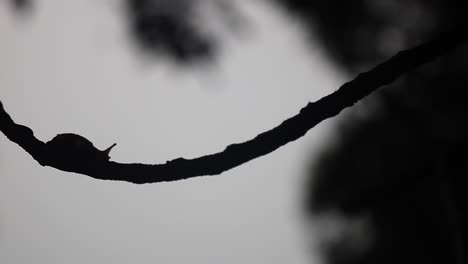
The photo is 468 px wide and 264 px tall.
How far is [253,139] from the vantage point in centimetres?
35

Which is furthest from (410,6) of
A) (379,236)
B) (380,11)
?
(379,236)

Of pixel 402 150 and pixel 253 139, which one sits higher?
pixel 402 150

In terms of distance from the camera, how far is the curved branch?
0.34 meters

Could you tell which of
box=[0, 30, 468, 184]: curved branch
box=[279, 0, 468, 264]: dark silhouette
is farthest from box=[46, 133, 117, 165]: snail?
box=[279, 0, 468, 264]: dark silhouette

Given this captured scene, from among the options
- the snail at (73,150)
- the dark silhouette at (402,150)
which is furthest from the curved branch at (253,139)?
the dark silhouette at (402,150)

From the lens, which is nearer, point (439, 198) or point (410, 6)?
point (439, 198)

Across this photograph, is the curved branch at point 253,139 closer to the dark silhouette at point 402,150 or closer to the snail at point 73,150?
the snail at point 73,150

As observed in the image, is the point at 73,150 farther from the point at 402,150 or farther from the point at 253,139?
the point at 402,150

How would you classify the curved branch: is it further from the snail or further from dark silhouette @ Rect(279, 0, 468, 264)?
dark silhouette @ Rect(279, 0, 468, 264)

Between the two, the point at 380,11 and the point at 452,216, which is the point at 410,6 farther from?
the point at 452,216

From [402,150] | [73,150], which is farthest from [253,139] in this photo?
[402,150]

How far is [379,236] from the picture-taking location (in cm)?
116

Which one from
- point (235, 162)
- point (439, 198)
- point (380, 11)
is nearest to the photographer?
point (235, 162)

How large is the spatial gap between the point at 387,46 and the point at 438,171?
12.0 inches
